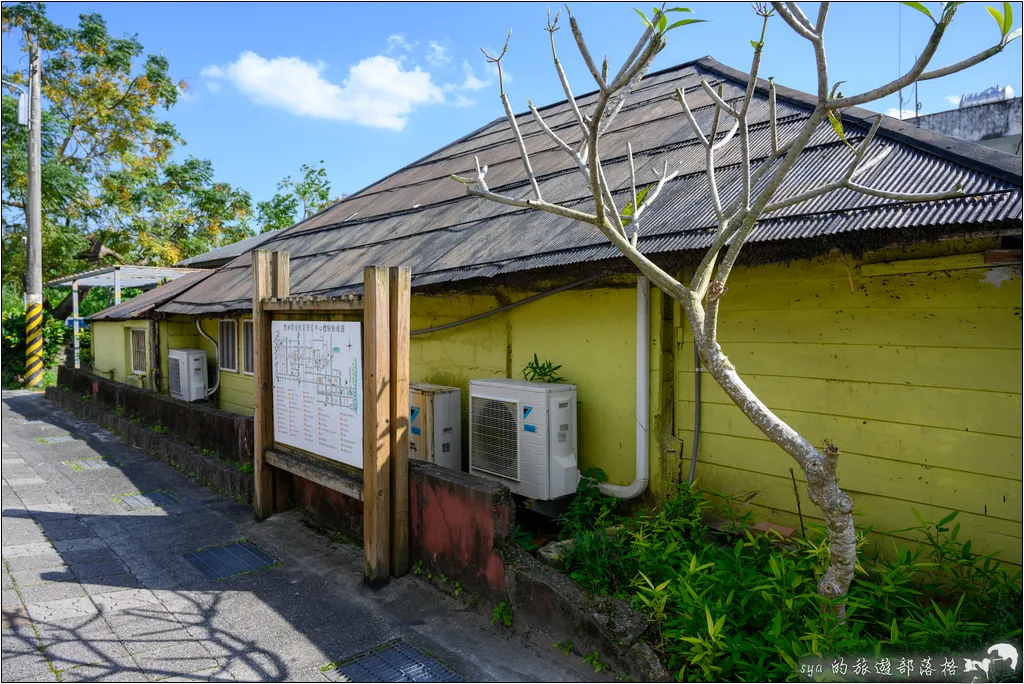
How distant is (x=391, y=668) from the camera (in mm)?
4102

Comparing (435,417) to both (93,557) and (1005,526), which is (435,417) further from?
(1005,526)

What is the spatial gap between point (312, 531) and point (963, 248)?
5.70 metres

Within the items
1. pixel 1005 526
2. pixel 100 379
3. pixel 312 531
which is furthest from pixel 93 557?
pixel 100 379

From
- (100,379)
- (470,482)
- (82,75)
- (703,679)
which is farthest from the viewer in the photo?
(82,75)

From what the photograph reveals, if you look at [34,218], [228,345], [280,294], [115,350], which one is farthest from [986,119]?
[34,218]

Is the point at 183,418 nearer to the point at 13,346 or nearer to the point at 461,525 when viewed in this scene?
the point at 461,525

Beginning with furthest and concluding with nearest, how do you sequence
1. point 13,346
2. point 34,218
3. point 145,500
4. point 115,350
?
1. point 13,346
2. point 34,218
3. point 115,350
4. point 145,500

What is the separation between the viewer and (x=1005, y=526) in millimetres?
3820

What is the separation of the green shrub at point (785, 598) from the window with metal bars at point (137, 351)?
12.3m

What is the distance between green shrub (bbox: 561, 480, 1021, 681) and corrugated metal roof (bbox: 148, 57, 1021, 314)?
1882mm

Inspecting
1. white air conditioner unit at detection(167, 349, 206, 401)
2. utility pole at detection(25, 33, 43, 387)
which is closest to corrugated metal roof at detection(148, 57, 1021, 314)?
white air conditioner unit at detection(167, 349, 206, 401)

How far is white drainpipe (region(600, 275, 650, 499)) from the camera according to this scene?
515cm

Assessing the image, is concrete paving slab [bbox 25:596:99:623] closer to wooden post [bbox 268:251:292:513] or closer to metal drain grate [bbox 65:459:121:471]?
wooden post [bbox 268:251:292:513]

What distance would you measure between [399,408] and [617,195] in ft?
8.94
